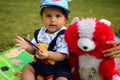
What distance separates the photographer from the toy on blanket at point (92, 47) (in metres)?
1.85

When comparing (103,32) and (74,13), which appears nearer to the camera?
(103,32)

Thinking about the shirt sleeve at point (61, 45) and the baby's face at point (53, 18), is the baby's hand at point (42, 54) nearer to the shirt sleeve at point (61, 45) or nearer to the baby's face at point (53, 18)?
the shirt sleeve at point (61, 45)

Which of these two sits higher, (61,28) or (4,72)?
(61,28)

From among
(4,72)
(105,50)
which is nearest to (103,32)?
(105,50)

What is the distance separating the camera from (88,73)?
1925 mm

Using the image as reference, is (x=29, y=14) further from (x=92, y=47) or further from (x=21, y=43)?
(x=92, y=47)

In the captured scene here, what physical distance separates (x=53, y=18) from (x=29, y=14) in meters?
Result: 2.83

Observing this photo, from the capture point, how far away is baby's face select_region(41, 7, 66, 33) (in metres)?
2.03

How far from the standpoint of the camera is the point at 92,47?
6.06ft

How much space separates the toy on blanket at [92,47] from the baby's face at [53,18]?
0.36ft

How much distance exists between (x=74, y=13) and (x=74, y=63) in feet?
10.3

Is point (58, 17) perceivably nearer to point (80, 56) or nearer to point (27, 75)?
point (80, 56)

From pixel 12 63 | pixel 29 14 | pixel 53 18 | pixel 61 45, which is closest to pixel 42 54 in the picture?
pixel 61 45

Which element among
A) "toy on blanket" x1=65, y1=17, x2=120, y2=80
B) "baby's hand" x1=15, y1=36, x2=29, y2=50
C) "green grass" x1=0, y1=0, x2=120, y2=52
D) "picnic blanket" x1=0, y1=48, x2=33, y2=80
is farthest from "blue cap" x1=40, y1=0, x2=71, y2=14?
"green grass" x1=0, y1=0, x2=120, y2=52
